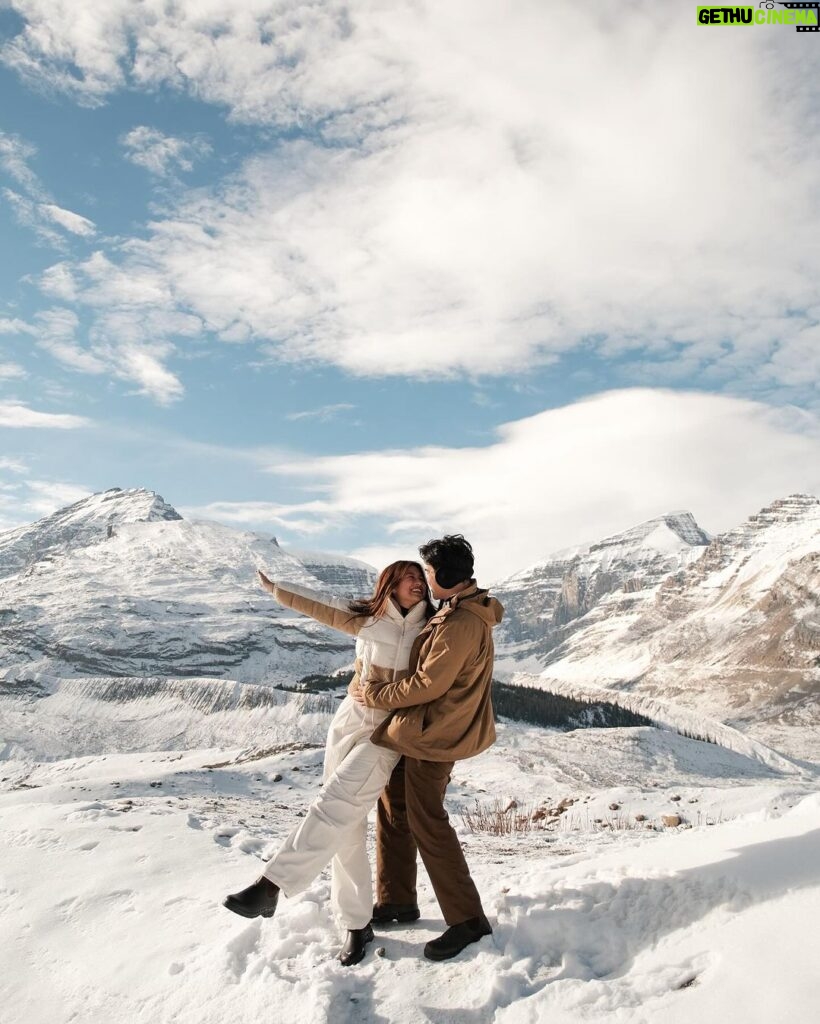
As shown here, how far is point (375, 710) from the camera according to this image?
531 cm

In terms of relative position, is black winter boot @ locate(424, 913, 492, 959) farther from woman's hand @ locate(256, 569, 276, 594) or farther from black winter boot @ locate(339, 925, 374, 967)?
woman's hand @ locate(256, 569, 276, 594)

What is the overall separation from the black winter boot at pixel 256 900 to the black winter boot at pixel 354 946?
538mm

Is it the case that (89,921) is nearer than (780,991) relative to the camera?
No

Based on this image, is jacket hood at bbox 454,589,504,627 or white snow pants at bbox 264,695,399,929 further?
jacket hood at bbox 454,589,504,627

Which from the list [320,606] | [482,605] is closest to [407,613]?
[482,605]

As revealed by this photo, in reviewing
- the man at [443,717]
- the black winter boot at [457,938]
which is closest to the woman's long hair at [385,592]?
the man at [443,717]

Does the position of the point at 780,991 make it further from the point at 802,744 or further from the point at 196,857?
the point at 802,744

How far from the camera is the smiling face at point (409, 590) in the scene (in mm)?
5551

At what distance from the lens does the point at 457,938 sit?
15.6 feet

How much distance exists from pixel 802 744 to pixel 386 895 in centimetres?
17094

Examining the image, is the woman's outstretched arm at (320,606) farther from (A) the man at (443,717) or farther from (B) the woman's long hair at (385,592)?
(A) the man at (443,717)

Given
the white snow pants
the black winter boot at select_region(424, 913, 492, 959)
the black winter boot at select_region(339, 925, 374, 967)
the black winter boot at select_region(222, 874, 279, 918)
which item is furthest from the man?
the black winter boot at select_region(222, 874, 279, 918)

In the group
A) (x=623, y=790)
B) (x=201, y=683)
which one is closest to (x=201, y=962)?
(x=623, y=790)

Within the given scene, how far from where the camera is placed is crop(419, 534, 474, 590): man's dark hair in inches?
209
